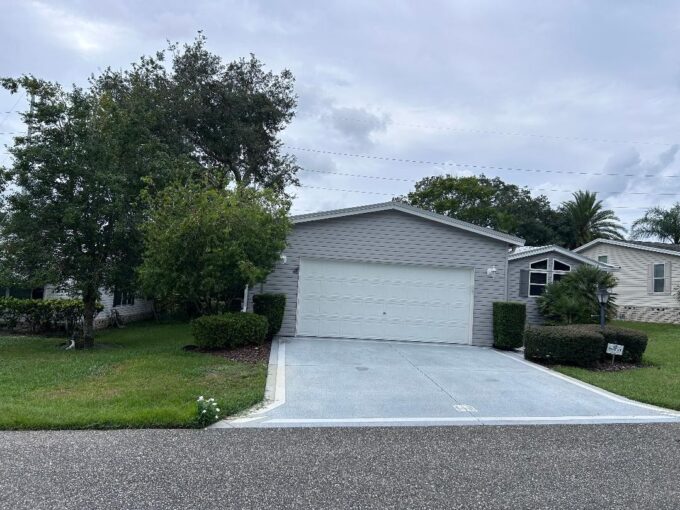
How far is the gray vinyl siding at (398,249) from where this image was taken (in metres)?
13.2

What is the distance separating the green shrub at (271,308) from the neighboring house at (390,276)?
0.49 metres

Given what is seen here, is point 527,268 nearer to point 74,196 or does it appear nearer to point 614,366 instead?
point 614,366

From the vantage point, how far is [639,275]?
2138 centimetres

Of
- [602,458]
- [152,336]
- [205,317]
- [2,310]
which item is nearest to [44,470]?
[602,458]

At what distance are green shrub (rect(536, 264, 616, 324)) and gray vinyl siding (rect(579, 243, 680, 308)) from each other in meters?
7.06

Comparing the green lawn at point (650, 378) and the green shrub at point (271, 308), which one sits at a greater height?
the green shrub at point (271, 308)

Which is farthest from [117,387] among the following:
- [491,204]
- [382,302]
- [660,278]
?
[491,204]

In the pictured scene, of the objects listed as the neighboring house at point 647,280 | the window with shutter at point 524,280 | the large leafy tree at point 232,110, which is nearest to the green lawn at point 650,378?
the window with shutter at point 524,280

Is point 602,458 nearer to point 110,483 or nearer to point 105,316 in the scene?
point 110,483

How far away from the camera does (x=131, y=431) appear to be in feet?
16.9

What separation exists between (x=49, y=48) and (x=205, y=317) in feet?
28.2

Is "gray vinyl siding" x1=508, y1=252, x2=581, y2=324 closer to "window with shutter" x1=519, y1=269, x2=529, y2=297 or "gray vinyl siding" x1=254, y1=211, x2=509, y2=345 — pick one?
"window with shutter" x1=519, y1=269, x2=529, y2=297

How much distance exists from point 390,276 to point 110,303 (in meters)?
11.3

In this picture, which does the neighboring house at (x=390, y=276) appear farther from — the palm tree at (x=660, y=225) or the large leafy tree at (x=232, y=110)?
the palm tree at (x=660, y=225)
